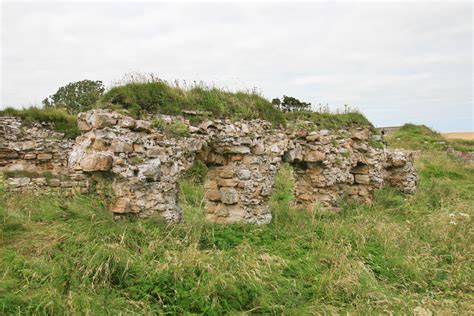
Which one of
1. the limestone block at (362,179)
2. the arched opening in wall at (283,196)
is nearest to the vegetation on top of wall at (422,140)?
the arched opening in wall at (283,196)

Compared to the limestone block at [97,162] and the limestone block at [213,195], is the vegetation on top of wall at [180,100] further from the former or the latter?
the limestone block at [213,195]

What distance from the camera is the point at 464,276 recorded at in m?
4.98

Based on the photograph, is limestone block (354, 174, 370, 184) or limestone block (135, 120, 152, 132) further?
limestone block (354, 174, 370, 184)

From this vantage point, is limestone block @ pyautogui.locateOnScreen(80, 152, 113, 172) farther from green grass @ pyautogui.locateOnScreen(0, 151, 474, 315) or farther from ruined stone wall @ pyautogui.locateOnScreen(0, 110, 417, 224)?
green grass @ pyautogui.locateOnScreen(0, 151, 474, 315)

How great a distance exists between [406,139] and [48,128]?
19059 millimetres

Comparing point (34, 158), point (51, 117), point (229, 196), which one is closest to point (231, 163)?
point (229, 196)

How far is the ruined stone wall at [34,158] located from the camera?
873cm

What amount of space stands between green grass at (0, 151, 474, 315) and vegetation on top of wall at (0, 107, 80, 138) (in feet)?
11.5

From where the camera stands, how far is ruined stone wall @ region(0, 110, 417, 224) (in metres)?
4.86

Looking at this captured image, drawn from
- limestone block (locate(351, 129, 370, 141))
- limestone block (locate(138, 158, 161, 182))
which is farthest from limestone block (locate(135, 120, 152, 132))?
limestone block (locate(351, 129, 370, 141))

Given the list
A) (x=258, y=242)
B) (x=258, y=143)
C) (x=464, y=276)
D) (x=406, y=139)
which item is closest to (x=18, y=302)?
(x=258, y=242)

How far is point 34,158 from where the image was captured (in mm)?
9148

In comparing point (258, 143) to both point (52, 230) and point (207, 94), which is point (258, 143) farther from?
point (52, 230)

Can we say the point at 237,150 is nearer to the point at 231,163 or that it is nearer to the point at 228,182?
the point at 231,163
